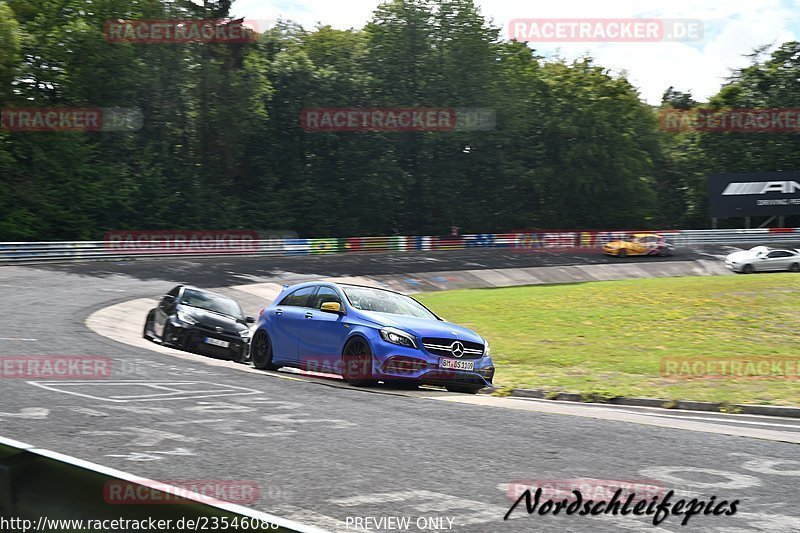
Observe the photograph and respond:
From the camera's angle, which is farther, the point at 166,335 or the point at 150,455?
the point at 166,335

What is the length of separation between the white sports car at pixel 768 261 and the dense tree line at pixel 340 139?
24737mm

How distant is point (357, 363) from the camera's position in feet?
40.6

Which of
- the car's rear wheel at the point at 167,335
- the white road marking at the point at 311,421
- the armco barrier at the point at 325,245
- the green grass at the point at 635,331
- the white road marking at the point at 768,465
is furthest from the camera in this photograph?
the armco barrier at the point at 325,245

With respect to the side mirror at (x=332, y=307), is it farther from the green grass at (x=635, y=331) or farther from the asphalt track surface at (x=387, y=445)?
the green grass at (x=635, y=331)

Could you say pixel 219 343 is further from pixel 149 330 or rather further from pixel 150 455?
pixel 150 455

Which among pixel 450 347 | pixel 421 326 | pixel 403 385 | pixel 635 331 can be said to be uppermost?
pixel 421 326

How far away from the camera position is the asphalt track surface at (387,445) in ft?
18.0

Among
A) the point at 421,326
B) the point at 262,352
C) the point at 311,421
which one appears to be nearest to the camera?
the point at 311,421

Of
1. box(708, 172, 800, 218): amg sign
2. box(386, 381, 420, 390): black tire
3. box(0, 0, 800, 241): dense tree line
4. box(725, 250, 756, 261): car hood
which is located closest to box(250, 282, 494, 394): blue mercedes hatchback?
box(386, 381, 420, 390): black tire

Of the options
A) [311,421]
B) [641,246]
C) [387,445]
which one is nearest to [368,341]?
[311,421]

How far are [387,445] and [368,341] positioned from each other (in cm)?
473

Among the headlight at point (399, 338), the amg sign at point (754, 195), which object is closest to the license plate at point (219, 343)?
the headlight at point (399, 338)

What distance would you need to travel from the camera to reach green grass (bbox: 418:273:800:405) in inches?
541

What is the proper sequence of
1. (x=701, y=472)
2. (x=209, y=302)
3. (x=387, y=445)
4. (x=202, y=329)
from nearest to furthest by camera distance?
(x=701, y=472), (x=387, y=445), (x=202, y=329), (x=209, y=302)
